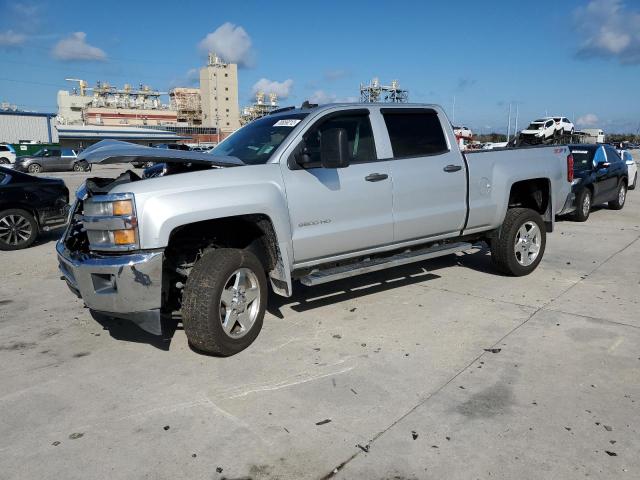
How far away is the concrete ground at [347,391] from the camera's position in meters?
2.93

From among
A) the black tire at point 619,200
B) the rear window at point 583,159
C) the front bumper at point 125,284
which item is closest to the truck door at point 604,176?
the rear window at point 583,159

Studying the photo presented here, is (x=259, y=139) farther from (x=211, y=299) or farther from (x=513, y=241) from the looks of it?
(x=513, y=241)

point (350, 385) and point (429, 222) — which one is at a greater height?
point (429, 222)

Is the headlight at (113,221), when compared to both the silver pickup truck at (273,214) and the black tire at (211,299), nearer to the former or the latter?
the silver pickup truck at (273,214)

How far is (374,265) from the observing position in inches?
200

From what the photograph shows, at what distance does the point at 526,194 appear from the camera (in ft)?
22.9

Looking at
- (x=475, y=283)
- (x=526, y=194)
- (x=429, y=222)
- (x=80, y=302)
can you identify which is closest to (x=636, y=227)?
(x=526, y=194)

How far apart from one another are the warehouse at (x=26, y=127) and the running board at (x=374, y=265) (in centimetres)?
6317

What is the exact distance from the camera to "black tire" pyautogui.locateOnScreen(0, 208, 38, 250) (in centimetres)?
882

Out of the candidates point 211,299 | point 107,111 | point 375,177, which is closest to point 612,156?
point 375,177

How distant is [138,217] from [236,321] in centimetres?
118

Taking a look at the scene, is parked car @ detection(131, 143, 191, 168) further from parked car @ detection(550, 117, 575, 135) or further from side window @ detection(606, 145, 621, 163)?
parked car @ detection(550, 117, 575, 135)

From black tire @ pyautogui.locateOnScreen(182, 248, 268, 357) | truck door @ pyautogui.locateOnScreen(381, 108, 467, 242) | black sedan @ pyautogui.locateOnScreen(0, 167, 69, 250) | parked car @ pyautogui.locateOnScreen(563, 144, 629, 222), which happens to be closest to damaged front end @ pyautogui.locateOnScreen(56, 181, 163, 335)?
black tire @ pyautogui.locateOnScreen(182, 248, 268, 357)

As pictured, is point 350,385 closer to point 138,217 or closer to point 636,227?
point 138,217
